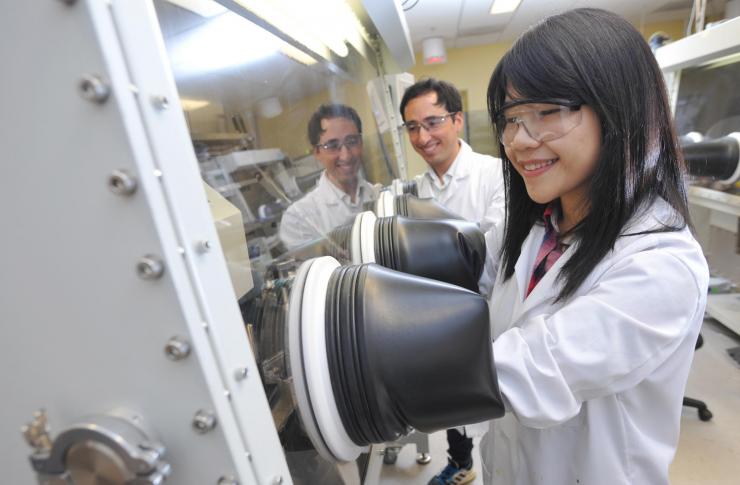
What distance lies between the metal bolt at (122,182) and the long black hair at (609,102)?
22.3 inches

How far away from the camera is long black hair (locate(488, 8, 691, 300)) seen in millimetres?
604

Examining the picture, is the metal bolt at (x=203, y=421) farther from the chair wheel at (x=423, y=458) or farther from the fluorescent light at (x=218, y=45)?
→ the chair wheel at (x=423, y=458)

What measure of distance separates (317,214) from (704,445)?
2031 mm

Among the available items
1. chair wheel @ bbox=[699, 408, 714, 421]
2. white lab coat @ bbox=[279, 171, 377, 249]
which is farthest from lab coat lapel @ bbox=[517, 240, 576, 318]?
chair wheel @ bbox=[699, 408, 714, 421]

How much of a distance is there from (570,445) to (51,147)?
837 mm

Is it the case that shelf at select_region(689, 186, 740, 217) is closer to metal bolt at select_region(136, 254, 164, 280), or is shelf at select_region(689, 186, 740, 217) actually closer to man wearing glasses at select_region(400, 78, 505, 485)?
man wearing glasses at select_region(400, 78, 505, 485)

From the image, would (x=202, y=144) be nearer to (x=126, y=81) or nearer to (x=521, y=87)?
(x=126, y=81)

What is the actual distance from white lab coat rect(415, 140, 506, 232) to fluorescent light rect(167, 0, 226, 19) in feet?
4.39

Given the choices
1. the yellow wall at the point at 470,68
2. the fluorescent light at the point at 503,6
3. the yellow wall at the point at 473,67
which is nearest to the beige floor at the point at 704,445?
the fluorescent light at the point at 503,6

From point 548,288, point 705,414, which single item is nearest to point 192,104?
point 548,288

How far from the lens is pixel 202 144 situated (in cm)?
56

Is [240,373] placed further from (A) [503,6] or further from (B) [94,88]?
(A) [503,6]

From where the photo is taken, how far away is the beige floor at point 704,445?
167cm

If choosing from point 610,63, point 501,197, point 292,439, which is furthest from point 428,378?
point 501,197
